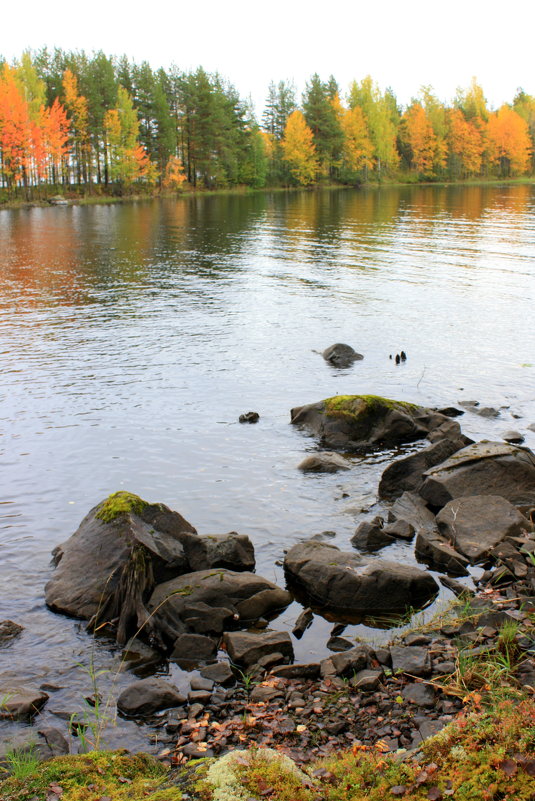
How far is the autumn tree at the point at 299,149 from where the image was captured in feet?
464

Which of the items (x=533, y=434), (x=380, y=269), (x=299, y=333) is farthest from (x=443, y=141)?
→ (x=533, y=434)

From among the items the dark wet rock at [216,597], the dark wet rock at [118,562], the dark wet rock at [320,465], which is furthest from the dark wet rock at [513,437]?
the dark wet rock at [118,562]

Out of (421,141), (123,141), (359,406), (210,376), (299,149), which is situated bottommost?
(210,376)

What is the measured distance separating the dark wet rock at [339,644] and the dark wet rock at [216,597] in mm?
1286

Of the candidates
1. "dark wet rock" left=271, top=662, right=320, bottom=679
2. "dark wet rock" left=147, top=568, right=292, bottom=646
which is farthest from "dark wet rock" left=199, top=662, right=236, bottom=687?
"dark wet rock" left=147, top=568, right=292, bottom=646

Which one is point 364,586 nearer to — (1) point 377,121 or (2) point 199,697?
(2) point 199,697

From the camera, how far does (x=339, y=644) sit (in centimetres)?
925

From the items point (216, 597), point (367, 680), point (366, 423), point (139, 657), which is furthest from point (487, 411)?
point (139, 657)

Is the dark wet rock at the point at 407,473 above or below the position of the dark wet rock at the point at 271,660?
above

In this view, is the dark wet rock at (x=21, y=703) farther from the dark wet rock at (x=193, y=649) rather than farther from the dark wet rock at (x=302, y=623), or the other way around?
the dark wet rock at (x=302, y=623)

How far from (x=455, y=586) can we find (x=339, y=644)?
7.90 ft

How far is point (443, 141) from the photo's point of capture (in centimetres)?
16900

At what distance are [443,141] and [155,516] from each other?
177398 mm

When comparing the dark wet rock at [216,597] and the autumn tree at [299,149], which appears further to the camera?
the autumn tree at [299,149]
